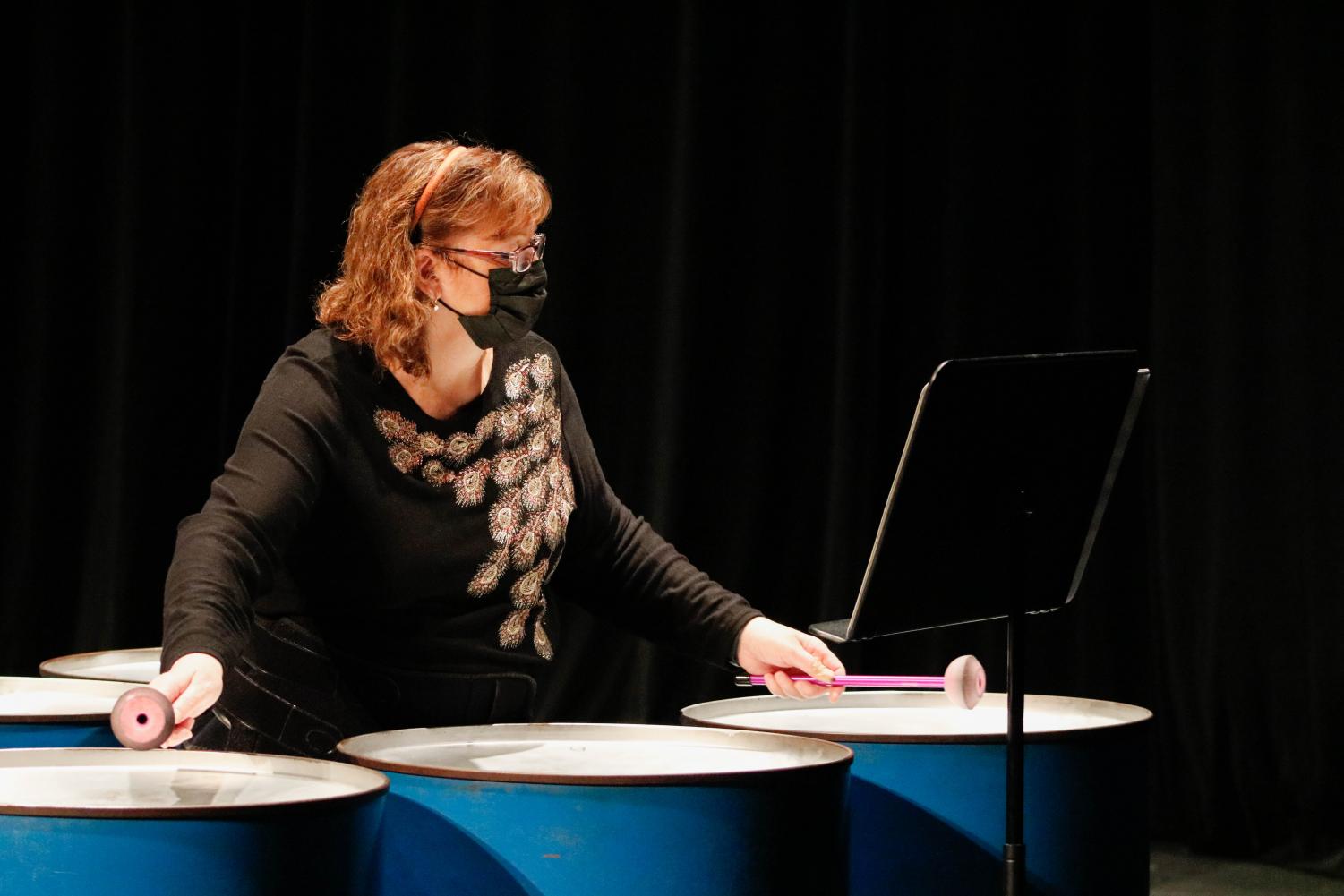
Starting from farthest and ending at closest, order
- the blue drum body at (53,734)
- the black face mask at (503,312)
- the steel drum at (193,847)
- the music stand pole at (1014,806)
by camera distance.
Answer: the black face mask at (503,312) < the blue drum body at (53,734) < the music stand pole at (1014,806) < the steel drum at (193,847)

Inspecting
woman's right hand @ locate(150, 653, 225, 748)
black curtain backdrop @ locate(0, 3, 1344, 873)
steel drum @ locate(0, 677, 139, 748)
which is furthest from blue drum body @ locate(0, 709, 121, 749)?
black curtain backdrop @ locate(0, 3, 1344, 873)

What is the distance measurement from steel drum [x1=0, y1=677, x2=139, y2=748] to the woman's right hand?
0.30 m

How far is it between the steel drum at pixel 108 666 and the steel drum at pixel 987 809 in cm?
94

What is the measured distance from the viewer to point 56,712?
1633mm

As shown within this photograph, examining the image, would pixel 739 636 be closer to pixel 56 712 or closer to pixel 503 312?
pixel 503 312

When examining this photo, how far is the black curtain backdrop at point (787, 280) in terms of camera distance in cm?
304

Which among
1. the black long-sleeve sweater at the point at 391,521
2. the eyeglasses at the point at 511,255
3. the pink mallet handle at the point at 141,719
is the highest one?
the eyeglasses at the point at 511,255

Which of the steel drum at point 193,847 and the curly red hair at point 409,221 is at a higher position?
the curly red hair at point 409,221

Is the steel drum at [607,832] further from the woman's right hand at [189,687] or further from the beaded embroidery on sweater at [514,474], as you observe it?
the beaded embroidery on sweater at [514,474]

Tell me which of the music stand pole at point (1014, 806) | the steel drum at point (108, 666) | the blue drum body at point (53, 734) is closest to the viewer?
the music stand pole at point (1014, 806)

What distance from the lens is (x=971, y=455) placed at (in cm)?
131

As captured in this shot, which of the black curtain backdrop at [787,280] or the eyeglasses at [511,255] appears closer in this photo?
the eyeglasses at [511,255]

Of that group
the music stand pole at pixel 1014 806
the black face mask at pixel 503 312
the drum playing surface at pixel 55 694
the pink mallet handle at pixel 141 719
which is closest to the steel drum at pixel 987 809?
the music stand pole at pixel 1014 806

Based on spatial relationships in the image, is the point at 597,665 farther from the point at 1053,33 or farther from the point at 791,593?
the point at 1053,33
